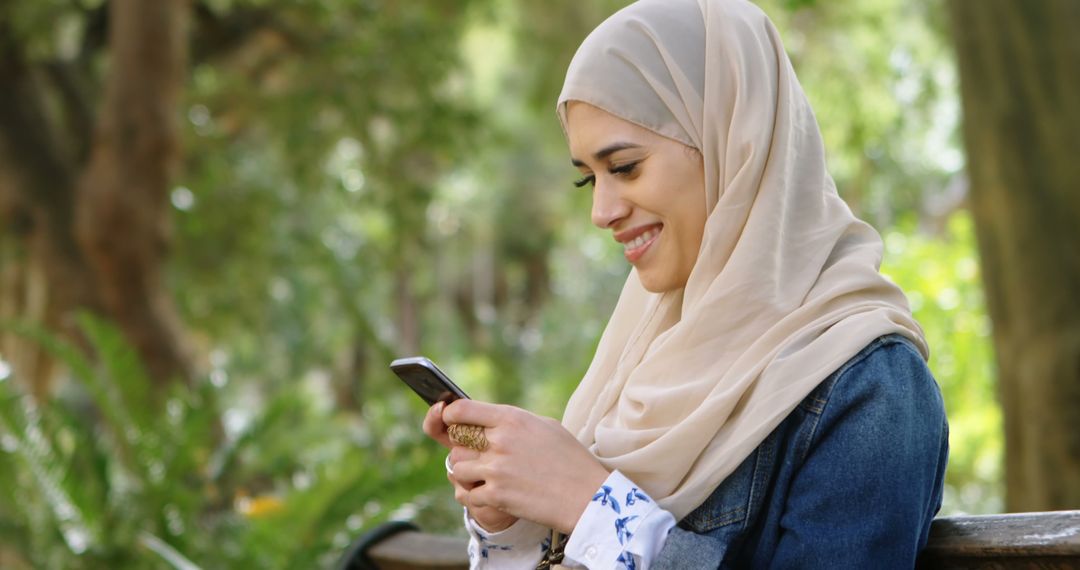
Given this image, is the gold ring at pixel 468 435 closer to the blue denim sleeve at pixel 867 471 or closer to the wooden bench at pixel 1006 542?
the blue denim sleeve at pixel 867 471

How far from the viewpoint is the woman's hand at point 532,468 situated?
1.64m

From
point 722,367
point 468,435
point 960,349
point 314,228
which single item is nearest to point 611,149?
point 722,367

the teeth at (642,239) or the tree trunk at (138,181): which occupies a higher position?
the teeth at (642,239)

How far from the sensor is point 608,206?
1.77 metres

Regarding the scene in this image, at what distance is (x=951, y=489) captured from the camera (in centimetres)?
722

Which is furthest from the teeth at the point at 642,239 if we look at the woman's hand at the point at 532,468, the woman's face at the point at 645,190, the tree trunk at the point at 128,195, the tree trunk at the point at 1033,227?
the tree trunk at the point at 128,195

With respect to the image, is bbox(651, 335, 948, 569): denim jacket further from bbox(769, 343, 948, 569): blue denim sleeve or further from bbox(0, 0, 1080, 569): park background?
bbox(0, 0, 1080, 569): park background

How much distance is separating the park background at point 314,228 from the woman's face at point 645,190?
1860mm

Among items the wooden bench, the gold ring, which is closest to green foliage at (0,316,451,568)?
the gold ring

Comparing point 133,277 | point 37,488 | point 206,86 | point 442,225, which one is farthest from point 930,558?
point 442,225

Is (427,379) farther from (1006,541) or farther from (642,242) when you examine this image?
(1006,541)

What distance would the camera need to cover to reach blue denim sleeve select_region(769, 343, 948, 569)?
1.47 m

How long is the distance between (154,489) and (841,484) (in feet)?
13.3

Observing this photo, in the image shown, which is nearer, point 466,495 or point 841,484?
point 841,484
